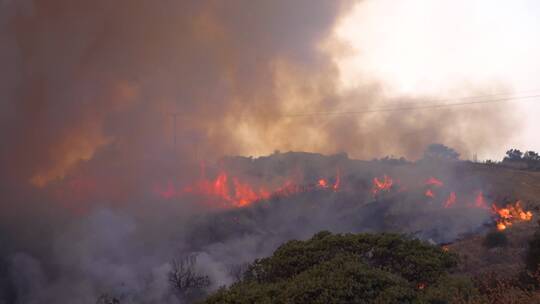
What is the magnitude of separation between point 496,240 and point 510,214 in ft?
48.0

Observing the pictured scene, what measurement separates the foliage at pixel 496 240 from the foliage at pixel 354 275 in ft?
61.5

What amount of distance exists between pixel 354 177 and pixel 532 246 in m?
42.6

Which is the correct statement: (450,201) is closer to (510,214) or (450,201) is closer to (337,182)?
(510,214)

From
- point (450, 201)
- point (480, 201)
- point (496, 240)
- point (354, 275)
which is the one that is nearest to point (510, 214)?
point (480, 201)

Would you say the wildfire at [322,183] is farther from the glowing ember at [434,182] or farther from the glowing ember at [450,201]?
the glowing ember at [450,201]

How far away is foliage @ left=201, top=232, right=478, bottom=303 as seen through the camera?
13.0 metres

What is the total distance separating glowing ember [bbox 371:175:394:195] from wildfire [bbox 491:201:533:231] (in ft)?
40.6

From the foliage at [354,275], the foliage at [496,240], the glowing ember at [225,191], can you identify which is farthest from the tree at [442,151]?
the foliage at [354,275]

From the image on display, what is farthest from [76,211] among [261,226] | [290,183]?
[290,183]

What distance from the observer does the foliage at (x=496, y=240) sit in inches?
1302

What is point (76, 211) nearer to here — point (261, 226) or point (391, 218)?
point (261, 226)

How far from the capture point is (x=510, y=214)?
153 ft

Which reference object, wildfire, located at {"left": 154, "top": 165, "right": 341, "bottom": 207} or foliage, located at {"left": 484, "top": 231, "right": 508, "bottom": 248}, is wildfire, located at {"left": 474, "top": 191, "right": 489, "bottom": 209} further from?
foliage, located at {"left": 484, "top": 231, "right": 508, "bottom": 248}

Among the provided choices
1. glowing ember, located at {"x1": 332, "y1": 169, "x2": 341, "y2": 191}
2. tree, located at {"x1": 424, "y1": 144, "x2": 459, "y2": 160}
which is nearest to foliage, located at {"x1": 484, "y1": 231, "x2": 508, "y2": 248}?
glowing ember, located at {"x1": 332, "y1": 169, "x2": 341, "y2": 191}
